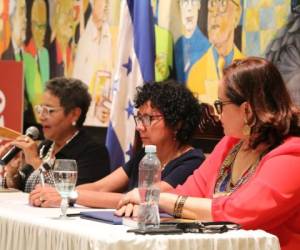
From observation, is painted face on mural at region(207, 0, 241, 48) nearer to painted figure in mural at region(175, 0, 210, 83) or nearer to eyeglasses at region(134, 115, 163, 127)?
painted figure in mural at region(175, 0, 210, 83)

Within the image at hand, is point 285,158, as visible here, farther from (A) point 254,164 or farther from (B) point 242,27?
(B) point 242,27

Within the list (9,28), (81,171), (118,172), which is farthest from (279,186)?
(9,28)

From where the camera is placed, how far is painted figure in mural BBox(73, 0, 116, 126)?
499 centimetres

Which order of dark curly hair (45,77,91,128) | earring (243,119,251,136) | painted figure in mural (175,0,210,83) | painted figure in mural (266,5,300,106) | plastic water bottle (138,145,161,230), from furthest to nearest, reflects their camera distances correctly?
dark curly hair (45,77,91,128)
painted figure in mural (175,0,210,83)
painted figure in mural (266,5,300,106)
earring (243,119,251,136)
plastic water bottle (138,145,161,230)

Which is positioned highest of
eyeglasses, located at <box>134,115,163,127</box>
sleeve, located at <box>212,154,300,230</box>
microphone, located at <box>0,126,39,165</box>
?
eyeglasses, located at <box>134,115,163,127</box>

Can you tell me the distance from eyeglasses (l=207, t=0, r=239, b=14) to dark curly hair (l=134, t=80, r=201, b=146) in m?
0.56

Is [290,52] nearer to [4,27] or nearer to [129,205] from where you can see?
[129,205]

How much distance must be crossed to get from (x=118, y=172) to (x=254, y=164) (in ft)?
3.62

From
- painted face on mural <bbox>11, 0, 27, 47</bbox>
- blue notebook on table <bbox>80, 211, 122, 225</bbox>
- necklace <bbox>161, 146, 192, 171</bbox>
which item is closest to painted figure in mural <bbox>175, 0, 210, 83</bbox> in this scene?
necklace <bbox>161, 146, 192, 171</bbox>

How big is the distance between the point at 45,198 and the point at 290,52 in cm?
134

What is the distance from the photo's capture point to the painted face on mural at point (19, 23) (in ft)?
19.7

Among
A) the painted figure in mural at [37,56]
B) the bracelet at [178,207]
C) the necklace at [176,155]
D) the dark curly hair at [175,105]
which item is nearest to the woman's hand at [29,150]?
the dark curly hair at [175,105]

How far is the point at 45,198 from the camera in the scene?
9.29 feet

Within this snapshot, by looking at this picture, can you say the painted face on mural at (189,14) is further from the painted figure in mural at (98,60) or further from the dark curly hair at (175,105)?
the painted figure in mural at (98,60)
